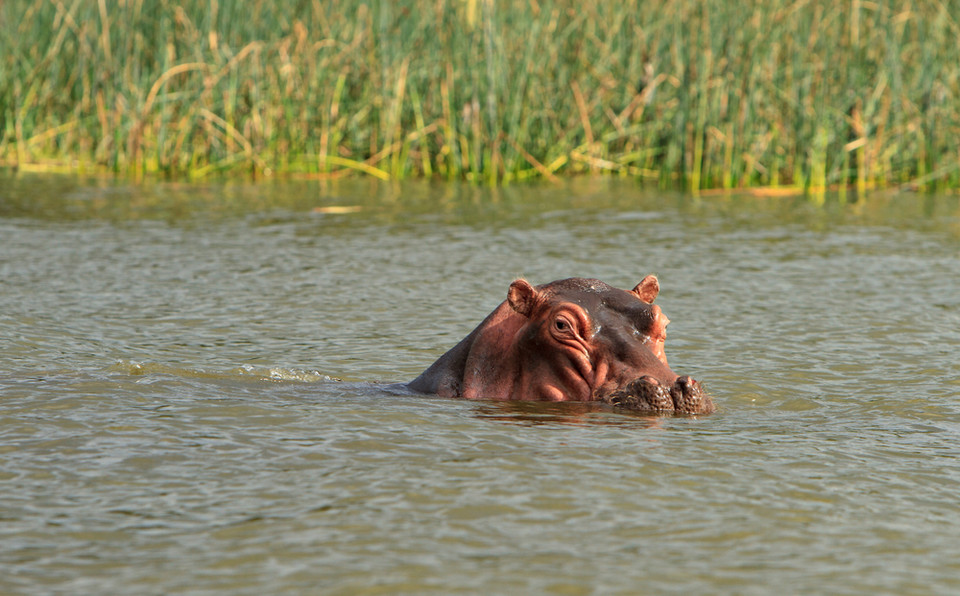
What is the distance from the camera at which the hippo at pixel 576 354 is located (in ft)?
15.8

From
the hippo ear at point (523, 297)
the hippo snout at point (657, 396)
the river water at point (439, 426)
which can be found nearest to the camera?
the river water at point (439, 426)

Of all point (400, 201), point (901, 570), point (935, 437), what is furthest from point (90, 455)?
point (400, 201)

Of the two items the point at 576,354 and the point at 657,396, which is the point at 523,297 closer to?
the point at 576,354

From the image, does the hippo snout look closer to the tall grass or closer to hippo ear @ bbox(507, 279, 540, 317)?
hippo ear @ bbox(507, 279, 540, 317)

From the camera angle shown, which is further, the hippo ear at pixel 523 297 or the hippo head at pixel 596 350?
the hippo ear at pixel 523 297

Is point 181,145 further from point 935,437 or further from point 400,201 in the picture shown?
point 935,437

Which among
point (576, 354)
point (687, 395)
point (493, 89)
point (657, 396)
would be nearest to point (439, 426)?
point (576, 354)

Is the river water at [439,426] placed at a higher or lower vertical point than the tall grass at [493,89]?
lower

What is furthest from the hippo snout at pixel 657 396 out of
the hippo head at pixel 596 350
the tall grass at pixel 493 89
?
the tall grass at pixel 493 89

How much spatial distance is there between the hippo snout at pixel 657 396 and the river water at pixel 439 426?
8cm

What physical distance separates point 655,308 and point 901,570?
180cm

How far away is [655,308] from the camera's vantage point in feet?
16.3

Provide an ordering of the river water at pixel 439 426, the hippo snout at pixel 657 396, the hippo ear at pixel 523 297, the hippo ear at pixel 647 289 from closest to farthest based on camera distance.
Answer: the river water at pixel 439 426 < the hippo snout at pixel 657 396 < the hippo ear at pixel 523 297 < the hippo ear at pixel 647 289

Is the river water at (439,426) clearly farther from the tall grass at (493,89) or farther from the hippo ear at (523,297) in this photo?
the tall grass at (493,89)
